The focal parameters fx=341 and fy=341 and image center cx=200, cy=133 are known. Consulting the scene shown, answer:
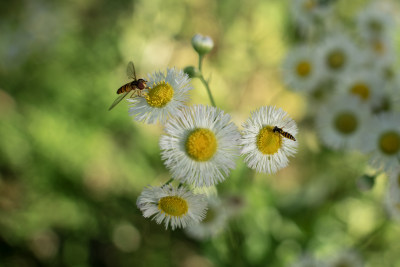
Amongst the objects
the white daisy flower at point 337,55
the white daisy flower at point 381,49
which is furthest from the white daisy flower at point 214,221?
the white daisy flower at point 381,49

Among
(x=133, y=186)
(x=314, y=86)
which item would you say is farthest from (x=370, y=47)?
(x=133, y=186)

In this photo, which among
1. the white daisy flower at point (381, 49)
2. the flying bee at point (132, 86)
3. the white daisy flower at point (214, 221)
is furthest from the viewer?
the white daisy flower at point (381, 49)

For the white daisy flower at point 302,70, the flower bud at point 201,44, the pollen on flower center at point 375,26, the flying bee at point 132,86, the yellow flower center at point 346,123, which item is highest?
the pollen on flower center at point 375,26

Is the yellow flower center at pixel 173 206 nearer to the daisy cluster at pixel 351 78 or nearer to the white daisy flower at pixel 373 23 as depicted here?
the daisy cluster at pixel 351 78

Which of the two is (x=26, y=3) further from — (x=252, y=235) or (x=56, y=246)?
(x=252, y=235)

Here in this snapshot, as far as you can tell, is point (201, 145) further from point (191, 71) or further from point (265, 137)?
point (191, 71)

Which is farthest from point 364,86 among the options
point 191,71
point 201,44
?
point 191,71

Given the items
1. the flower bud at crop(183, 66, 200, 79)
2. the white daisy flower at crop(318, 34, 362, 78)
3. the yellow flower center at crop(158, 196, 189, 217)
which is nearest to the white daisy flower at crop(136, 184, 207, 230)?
the yellow flower center at crop(158, 196, 189, 217)
